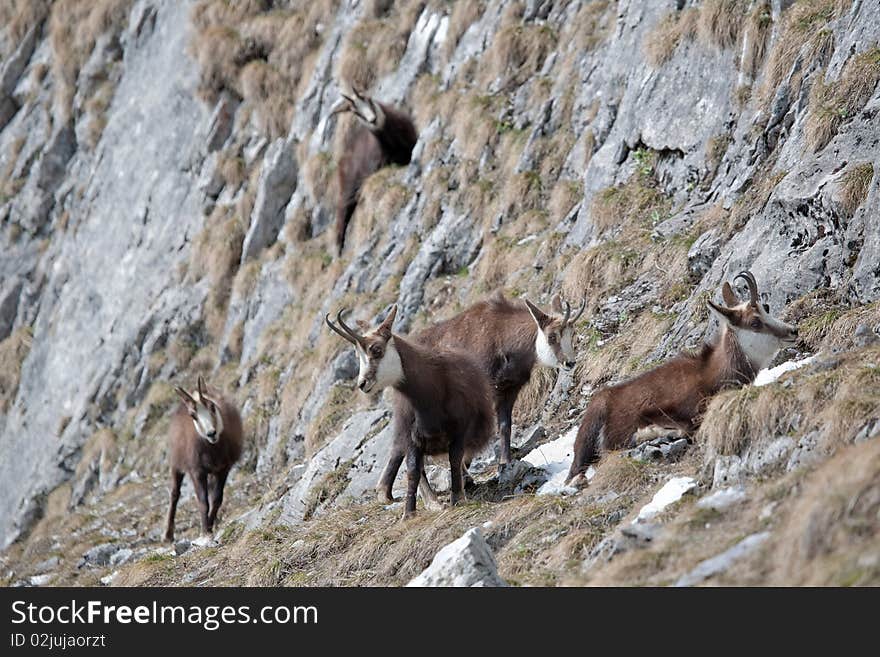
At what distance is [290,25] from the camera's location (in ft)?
70.9

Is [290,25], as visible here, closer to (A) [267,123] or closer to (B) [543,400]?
(A) [267,123]

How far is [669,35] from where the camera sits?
43.9 ft

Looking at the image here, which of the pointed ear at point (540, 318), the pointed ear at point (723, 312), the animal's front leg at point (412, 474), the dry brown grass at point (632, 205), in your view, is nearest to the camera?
the pointed ear at point (723, 312)

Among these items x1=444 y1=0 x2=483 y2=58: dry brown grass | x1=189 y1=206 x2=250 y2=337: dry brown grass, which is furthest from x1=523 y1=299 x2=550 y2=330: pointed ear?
x1=189 y1=206 x2=250 y2=337: dry brown grass

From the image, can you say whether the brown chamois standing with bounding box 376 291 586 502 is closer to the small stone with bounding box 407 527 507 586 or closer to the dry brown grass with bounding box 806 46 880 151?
the dry brown grass with bounding box 806 46 880 151

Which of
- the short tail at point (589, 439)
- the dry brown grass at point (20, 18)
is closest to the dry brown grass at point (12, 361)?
the dry brown grass at point (20, 18)

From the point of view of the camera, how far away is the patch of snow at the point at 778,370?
888 centimetres

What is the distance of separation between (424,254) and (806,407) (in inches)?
330

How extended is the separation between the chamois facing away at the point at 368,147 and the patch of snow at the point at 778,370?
963 centimetres

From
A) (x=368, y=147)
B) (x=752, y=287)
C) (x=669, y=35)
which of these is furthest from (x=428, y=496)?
(x=368, y=147)

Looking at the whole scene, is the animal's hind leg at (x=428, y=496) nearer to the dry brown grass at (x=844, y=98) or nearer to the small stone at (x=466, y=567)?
the small stone at (x=466, y=567)

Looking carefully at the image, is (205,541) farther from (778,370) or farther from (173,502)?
(778,370)

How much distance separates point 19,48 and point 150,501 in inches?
654
